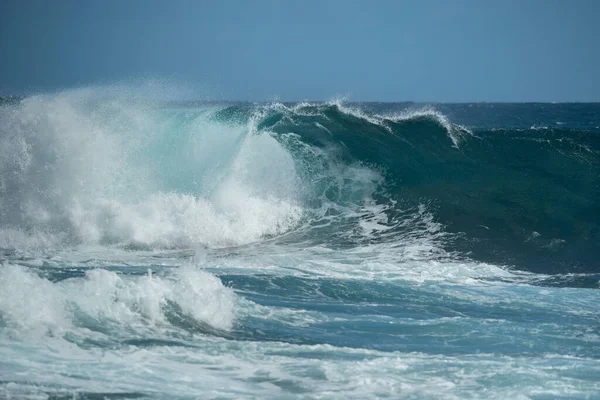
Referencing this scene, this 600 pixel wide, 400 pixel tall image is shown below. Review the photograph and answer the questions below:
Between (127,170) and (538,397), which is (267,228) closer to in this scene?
(127,170)

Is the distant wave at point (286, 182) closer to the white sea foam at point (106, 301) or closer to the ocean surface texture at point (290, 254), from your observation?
the ocean surface texture at point (290, 254)

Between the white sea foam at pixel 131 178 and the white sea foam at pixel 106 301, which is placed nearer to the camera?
the white sea foam at pixel 106 301

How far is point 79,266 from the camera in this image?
9.59 m

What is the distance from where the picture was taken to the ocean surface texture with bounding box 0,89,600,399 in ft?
17.8

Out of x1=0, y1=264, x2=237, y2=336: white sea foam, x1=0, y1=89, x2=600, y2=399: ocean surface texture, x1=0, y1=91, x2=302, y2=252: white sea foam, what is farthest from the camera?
x1=0, y1=91, x2=302, y2=252: white sea foam

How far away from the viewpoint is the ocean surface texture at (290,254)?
17.8 feet

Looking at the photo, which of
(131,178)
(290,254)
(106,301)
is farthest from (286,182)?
(106,301)

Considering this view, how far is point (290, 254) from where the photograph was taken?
11078mm

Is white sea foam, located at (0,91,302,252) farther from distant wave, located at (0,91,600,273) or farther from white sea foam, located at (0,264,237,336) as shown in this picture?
white sea foam, located at (0,264,237,336)

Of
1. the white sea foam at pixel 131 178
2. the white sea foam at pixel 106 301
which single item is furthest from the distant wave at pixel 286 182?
the white sea foam at pixel 106 301

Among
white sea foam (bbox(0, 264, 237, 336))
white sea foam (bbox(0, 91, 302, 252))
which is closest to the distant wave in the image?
A: white sea foam (bbox(0, 91, 302, 252))

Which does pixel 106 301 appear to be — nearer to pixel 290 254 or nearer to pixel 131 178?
pixel 290 254

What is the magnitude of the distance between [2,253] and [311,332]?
625 centimetres

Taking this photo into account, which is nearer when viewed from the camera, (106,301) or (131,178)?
(106,301)
